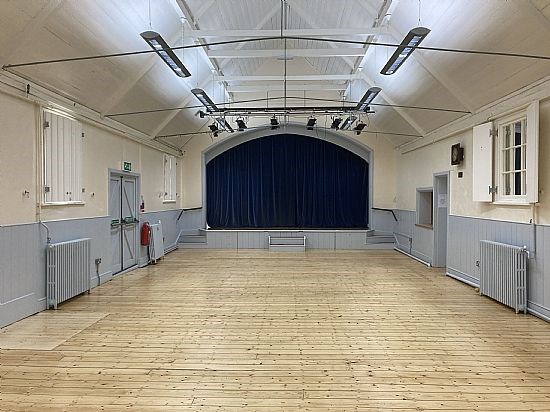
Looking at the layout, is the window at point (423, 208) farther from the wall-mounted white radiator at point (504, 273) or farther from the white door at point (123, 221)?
the white door at point (123, 221)

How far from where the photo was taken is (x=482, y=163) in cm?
640

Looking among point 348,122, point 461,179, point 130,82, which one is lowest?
point 461,179

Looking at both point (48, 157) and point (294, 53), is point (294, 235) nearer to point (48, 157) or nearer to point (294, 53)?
point (294, 53)

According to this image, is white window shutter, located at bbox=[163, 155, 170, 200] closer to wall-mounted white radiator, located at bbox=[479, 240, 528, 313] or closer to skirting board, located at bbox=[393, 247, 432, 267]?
skirting board, located at bbox=[393, 247, 432, 267]

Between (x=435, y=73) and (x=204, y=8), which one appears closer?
(x=435, y=73)

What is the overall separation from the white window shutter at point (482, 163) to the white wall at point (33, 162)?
6.52 meters

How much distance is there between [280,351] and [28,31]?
437 cm

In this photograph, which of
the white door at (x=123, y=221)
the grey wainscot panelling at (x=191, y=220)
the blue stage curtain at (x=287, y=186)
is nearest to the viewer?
the white door at (x=123, y=221)

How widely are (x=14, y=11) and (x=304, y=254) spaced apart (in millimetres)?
8297

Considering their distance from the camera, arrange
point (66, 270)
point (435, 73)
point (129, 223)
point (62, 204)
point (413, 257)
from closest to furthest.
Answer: point (66, 270)
point (62, 204)
point (435, 73)
point (129, 223)
point (413, 257)

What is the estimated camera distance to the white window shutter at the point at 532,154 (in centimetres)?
499

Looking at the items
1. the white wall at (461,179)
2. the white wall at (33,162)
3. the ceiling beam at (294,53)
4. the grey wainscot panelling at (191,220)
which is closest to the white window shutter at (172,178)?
the grey wainscot panelling at (191,220)

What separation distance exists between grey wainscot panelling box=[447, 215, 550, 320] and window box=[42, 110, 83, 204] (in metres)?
6.61

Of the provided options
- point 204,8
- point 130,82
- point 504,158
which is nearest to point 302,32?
point 204,8
